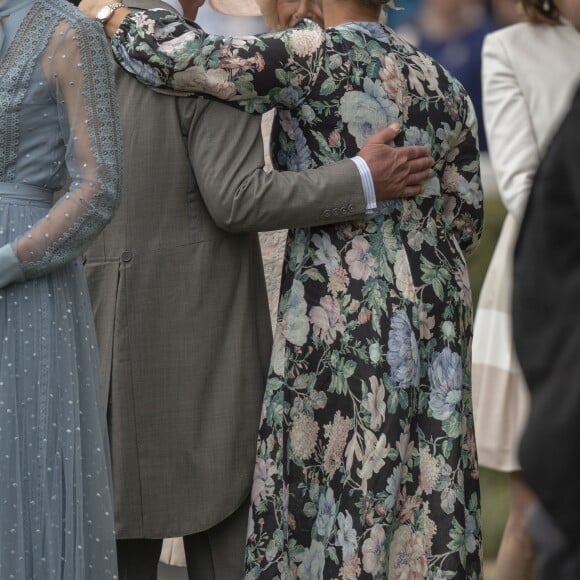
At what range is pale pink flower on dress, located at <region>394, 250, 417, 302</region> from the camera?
315 cm

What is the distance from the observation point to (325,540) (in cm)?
315

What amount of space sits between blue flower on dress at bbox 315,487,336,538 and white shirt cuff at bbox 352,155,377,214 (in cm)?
68

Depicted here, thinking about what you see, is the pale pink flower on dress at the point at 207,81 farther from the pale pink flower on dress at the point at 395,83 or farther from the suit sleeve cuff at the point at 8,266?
the suit sleeve cuff at the point at 8,266

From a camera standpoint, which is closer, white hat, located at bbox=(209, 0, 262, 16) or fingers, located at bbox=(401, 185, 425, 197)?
fingers, located at bbox=(401, 185, 425, 197)

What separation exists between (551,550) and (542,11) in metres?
2.50

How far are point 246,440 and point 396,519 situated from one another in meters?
0.41

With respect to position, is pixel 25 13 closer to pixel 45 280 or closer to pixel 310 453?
pixel 45 280

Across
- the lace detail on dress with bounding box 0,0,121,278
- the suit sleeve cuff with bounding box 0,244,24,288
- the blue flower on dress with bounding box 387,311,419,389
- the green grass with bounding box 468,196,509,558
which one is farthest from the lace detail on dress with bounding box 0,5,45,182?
the green grass with bounding box 468,196,509,558

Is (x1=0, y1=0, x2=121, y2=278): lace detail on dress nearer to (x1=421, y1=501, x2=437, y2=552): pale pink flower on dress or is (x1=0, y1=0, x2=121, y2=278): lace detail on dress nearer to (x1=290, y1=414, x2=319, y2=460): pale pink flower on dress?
(x1=290, y1=414, x2=319, y2=460): pale pink flower on dress

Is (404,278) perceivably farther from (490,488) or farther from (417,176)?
(490,488)

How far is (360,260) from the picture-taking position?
3.16 meters

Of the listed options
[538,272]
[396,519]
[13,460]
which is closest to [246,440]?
[396,519]

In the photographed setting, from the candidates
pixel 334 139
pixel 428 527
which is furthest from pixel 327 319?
pixel 428 527

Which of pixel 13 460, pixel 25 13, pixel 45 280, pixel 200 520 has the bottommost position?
pixel 200 520
